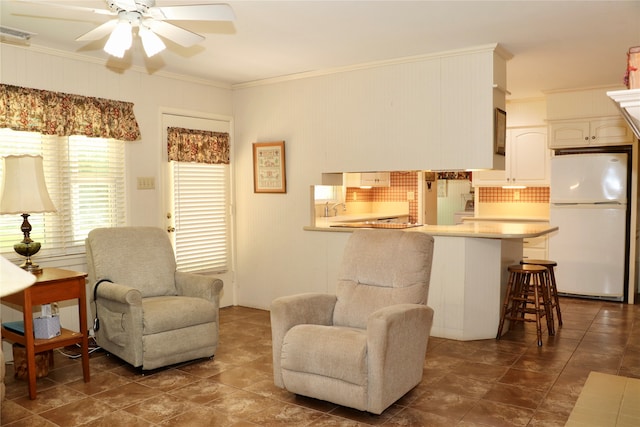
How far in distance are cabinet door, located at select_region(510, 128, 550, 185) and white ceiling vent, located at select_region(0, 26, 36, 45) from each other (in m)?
5.61

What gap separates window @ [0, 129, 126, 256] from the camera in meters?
4.01

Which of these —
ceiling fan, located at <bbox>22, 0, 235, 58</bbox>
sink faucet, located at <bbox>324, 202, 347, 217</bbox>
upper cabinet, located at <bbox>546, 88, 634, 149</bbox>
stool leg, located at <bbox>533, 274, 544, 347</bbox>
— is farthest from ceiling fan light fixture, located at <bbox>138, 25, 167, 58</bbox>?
upper cabinet, located at <bbox>546, 88, 634, 149</bbox>

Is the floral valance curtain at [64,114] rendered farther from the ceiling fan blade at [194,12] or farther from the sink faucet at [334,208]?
the sink faucet at [334,208]

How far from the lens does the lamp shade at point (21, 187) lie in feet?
11.2

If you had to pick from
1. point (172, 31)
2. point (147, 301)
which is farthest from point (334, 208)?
point (172, 31)

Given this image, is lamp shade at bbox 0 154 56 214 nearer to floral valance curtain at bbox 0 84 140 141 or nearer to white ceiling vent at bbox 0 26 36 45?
floral valance curtain at bbox 0 84 140 141

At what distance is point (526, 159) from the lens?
677 centimetres

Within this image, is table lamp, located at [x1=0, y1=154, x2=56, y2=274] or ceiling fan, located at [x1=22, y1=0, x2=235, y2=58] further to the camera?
table lamp, located at [x1=0, y1=154, x2=56, y2=274]

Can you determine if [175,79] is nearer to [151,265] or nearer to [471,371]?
[151,265]

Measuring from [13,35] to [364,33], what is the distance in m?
2.52

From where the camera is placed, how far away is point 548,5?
3312 mm

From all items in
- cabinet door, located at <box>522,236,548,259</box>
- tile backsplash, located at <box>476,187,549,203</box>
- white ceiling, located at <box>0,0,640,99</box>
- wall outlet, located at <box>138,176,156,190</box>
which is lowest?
cabinet door, located at <box>522,236,548,259</box>

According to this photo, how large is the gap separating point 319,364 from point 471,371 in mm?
1334

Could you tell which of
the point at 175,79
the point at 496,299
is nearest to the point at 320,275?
the point at 496,299
